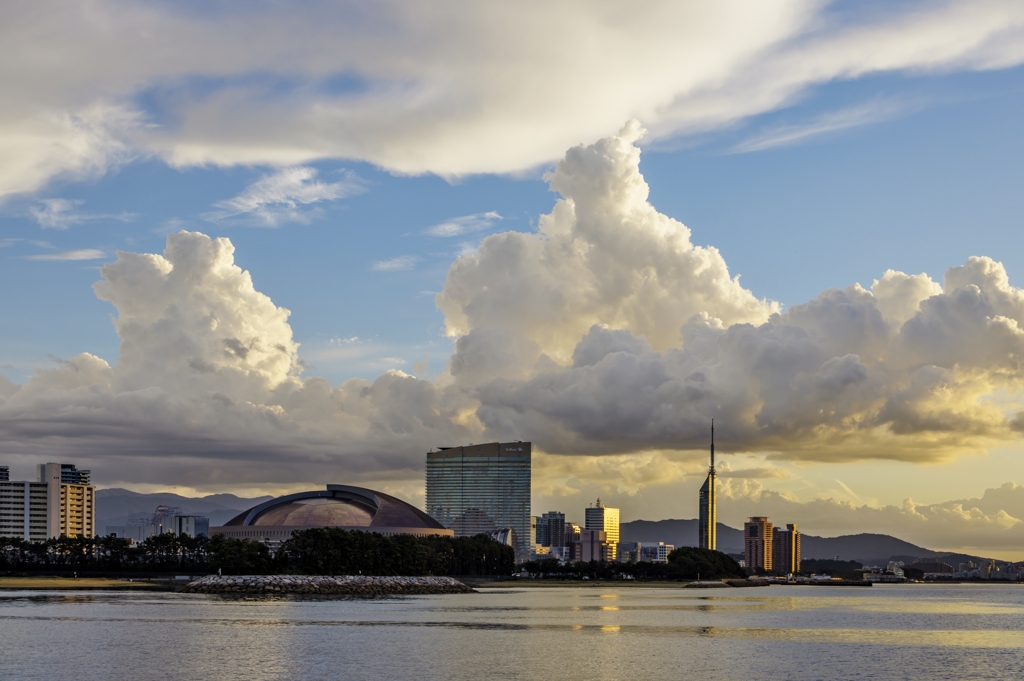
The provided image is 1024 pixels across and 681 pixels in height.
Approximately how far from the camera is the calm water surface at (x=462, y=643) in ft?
239

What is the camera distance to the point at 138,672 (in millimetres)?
69062

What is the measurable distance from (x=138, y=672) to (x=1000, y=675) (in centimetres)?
5718

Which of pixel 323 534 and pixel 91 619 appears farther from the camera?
pixel 323 534

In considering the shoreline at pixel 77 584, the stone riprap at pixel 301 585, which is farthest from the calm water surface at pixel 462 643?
the shoreline at pixel 77 584

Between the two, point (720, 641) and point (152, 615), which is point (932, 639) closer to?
point (720, 641)

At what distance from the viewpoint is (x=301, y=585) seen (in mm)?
170500

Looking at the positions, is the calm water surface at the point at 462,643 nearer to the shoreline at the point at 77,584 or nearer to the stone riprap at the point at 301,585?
the stone riprap at the point at 301,585

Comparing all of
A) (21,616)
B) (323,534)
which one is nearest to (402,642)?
(21,616)

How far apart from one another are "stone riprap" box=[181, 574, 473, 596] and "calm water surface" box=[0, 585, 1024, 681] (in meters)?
26.0

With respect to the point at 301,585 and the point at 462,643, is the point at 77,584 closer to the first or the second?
the point at 301,585

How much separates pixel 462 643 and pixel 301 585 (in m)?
86.9

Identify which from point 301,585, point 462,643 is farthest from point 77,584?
point 462,643

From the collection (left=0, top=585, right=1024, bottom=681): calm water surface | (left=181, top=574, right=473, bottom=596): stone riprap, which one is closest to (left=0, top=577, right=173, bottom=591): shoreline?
(left=181, top=574, right=473, bottom=596): stone riprap

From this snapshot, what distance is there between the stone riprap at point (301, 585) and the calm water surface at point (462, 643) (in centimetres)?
2595
